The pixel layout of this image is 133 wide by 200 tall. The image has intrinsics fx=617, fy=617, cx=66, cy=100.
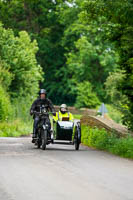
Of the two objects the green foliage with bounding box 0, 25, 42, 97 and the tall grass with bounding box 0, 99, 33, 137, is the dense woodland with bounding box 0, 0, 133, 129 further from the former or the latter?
the tall grass with bounding box 0, 99, 33, 137

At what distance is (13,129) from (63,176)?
19.3 metres

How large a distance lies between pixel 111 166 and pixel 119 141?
4.21 m

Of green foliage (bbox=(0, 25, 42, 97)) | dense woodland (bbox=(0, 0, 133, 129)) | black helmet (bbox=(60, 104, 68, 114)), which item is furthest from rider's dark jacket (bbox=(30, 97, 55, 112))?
dense woodland (bbox=(0, 0, 133, 129))

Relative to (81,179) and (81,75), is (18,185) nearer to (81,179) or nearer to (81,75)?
(81,179)

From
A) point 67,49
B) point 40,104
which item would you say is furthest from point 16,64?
point 67,49

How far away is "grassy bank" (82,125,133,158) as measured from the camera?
17125 millimetres

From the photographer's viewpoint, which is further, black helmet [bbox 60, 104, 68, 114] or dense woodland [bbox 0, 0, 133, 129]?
dense woodland [bbox 0, 0, 133, 129]

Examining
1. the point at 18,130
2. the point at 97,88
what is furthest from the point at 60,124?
the point at 97,88

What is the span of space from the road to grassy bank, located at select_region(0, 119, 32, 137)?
12.5 metres

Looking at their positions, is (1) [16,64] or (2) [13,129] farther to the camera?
(1) [16,64]

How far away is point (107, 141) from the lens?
19.1 metres

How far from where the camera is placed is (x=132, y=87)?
21.5m

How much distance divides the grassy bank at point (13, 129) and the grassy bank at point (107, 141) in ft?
22.5

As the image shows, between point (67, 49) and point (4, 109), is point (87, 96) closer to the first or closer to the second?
point (67, 49)
